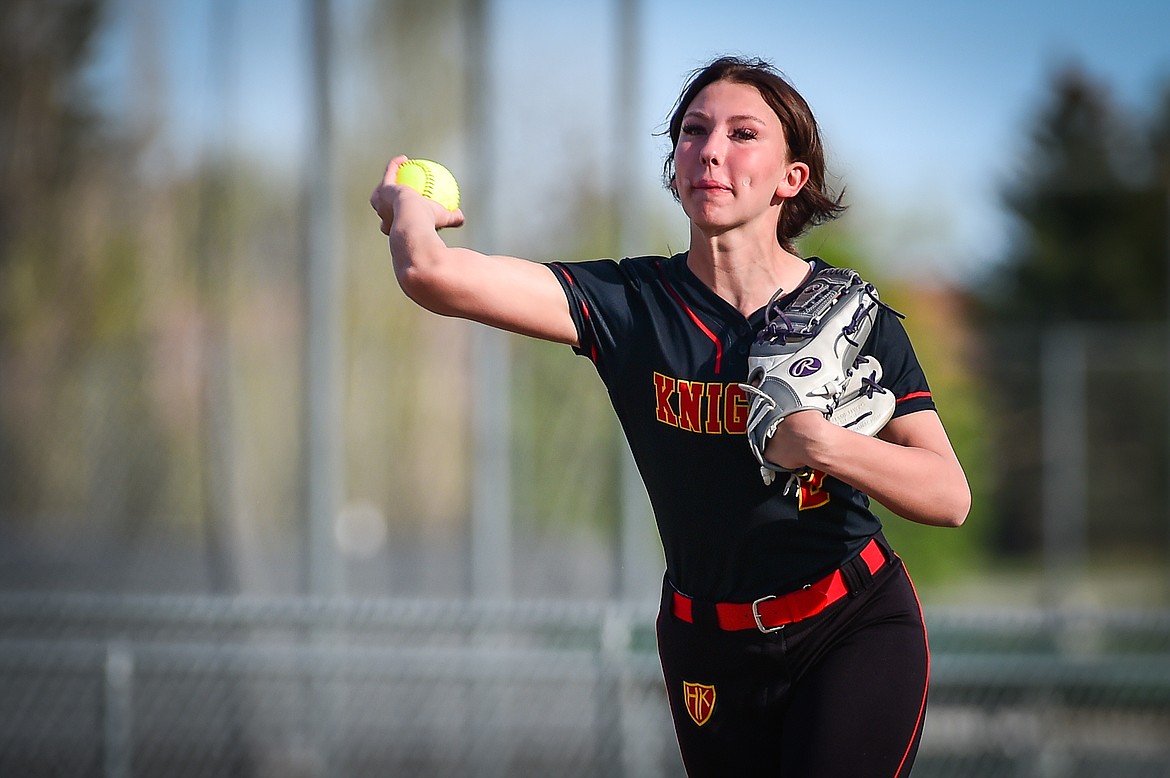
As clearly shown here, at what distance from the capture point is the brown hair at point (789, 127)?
274cm

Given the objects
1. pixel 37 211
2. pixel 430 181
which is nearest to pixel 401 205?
pixel 430 181

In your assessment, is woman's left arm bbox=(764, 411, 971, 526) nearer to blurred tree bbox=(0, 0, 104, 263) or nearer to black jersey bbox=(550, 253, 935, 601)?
black jersey bbox=(550, 253, 935, 601)

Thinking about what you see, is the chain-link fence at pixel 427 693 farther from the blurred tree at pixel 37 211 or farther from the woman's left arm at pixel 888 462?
the woman's left arm at pixel 888 462

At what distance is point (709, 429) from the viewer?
260cm

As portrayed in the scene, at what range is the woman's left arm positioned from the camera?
238cm

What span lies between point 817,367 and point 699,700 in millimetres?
765

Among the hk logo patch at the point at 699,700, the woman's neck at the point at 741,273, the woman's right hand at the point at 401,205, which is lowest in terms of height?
the hk logo patch at the point at 699,700

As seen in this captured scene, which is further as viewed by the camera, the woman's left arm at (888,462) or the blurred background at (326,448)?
the blurred background at (326,448)

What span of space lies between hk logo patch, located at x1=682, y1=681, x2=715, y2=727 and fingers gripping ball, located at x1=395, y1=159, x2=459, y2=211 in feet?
→ 3.61

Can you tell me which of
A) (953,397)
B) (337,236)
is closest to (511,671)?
(337,236)

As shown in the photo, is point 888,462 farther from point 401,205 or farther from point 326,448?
point 326,448

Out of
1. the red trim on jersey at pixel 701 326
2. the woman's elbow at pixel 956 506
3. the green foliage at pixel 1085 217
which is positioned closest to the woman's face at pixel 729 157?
the red trim on jersey at pixel 701 326

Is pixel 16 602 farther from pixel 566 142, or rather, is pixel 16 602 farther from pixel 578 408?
pixel 566 142

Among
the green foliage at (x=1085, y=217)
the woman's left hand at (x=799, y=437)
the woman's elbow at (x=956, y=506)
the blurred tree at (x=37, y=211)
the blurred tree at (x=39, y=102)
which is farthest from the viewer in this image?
the green foliage at (x=1085, y=217)
